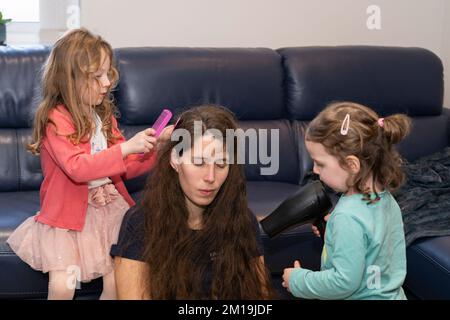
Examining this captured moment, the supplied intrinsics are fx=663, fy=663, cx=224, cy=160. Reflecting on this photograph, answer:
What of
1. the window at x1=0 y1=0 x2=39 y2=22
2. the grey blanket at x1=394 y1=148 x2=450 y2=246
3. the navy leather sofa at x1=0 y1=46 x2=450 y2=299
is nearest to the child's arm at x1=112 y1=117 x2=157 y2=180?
the navy leather sofa at x1=0 y1=46 x2=450 y2=299

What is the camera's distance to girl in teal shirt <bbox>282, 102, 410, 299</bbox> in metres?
1.54

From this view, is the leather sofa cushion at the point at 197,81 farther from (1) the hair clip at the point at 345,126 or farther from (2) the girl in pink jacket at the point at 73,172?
(1) the hair clip at the point at 345,126

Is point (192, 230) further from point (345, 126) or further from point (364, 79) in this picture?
point (364, 79)

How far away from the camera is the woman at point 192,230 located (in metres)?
1.58

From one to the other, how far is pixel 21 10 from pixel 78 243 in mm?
1763

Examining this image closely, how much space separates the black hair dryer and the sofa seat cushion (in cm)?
42

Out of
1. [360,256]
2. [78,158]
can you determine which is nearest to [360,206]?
[360,256]

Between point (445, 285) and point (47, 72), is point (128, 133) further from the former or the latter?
point (445, 285)

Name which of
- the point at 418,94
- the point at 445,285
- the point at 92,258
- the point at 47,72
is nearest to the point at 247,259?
the point at 92,258

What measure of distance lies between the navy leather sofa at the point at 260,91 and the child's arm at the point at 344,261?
2.51 ft

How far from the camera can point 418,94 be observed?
297 cm

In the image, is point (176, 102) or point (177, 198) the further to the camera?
point (176, 102)

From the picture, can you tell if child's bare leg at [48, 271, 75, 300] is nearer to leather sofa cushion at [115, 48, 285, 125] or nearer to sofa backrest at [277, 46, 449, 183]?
leather sofa cushion at [115, 48, 285, 125]
